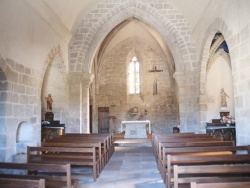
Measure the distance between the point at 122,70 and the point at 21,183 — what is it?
13.7 m

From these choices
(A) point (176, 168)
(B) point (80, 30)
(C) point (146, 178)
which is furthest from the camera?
(B) point (80, 30)

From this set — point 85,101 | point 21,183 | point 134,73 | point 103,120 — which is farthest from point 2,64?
point 134,73

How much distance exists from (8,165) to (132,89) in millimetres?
12991

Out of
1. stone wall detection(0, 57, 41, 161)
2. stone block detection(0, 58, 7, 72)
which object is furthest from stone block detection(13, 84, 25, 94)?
stone block detection(0, 58, 7, 72)

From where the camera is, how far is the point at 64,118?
1008cm

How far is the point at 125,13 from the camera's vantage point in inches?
412

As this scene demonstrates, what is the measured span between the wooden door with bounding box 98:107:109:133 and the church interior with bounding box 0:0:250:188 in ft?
0.20

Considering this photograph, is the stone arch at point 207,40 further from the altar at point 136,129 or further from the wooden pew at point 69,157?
the wooden pew at point 69,157

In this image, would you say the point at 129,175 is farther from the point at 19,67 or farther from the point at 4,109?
the point at 19,67

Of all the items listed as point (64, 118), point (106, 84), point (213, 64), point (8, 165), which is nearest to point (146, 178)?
point (8, 165)

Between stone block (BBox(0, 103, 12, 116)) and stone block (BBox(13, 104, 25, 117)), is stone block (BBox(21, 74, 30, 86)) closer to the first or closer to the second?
stone block (BBox(13, 104, 25, 117))

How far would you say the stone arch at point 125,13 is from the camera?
33.8 feet

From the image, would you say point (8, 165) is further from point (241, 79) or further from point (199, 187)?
point (241, 79)

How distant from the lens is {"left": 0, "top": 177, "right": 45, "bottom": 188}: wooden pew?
2.52 meters
